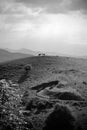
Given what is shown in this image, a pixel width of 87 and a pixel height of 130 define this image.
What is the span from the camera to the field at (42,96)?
44.1 feet

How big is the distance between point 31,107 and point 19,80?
12760mm

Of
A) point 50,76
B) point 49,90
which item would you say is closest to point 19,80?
point 50,76

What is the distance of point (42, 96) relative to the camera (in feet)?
78.2

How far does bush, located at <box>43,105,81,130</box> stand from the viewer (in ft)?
49.0

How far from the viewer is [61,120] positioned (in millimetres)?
15188

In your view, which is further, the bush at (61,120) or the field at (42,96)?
the bush at (61,120)

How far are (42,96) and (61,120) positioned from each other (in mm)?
8799

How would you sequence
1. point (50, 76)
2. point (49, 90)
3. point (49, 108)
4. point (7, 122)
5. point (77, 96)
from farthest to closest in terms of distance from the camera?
point (50, 76) → point (49, 90) → point (77, 96) → point (49, 108) → point (7, 122)

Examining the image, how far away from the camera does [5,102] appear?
524 inches

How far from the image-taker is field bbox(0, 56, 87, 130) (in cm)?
1344

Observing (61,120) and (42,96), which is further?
(42,96)

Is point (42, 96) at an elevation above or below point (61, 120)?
above

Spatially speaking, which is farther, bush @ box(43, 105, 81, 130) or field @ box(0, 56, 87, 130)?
bush @ box(43, 105, 81, 130)

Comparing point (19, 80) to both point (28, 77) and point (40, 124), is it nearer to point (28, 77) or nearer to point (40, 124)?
point (28, 77)
